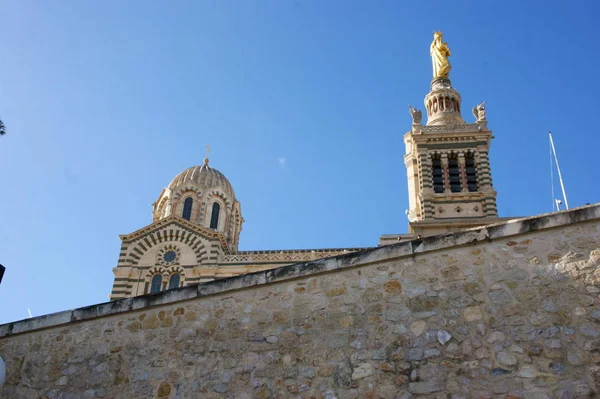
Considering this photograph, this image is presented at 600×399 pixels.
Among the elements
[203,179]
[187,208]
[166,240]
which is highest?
[203,179]

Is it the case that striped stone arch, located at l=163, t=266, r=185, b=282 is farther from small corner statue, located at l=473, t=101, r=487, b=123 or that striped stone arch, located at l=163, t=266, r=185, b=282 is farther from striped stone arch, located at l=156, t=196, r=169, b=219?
small corner statue, located at l=473, t=101, r=487, b=123

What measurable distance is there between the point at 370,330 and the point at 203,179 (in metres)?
24.8

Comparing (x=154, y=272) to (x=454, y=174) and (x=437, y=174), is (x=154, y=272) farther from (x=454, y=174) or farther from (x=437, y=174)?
(x=454, y=174)

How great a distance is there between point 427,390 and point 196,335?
7.79ft

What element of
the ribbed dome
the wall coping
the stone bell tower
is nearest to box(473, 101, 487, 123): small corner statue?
the stone bell tower

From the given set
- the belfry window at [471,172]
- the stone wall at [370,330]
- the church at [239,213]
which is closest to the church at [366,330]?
the stone wall at [370,330]

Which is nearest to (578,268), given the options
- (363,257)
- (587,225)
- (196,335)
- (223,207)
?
(587,225)

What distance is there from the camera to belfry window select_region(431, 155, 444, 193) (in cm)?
2697

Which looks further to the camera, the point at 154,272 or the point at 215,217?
the point at 215,217

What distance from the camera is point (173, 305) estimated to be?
6.30 meters

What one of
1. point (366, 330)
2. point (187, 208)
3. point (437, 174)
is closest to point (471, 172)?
point (437, 174)

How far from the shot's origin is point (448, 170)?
2758 cm

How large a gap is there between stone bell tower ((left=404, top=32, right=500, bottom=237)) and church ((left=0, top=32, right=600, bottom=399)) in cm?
1917

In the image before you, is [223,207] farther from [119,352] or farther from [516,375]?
[516,375]
